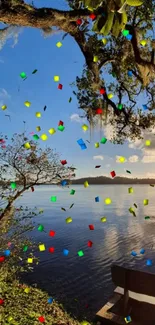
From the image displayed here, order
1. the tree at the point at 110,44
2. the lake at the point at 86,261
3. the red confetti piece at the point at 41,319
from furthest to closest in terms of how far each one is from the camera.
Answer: the lake at the point at 86,261
the red confetti piece at the point at 41,319
the tree at the point at 110,44

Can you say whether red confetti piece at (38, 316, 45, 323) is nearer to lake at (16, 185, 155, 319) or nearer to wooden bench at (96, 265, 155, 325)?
wooden bench at (96, 265, 155, 325)

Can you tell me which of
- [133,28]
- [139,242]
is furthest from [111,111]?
[139,242]

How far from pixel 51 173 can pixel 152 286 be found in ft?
17.6

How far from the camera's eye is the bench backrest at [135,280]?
687 cm

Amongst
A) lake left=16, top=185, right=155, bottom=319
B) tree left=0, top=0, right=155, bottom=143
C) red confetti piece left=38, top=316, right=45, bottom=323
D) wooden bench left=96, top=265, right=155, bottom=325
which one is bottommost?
lake left=16, top=185, right=155, bottom=319

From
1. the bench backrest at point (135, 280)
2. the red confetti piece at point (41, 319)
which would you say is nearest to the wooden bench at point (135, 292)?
A: the bench backrest at point (135, 280)

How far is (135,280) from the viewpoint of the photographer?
714 centimetres

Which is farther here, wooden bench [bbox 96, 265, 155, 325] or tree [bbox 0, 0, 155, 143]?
wooden bench [bbox 96, 265, 155, 325]

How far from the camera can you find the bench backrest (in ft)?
22.5

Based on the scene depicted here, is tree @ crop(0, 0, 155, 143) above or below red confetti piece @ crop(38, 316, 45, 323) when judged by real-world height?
above

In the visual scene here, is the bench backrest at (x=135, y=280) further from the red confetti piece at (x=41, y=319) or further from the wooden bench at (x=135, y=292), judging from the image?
the red confetti piece at (x=41, y=319)

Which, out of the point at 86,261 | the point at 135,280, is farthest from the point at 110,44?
the point at 86,261

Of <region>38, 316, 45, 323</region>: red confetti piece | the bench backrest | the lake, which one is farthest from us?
the lake

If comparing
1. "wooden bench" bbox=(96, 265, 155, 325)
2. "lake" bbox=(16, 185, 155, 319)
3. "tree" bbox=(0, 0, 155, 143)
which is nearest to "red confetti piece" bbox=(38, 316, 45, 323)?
"wooden bench" bbox=(96, 265, 155, 325)
